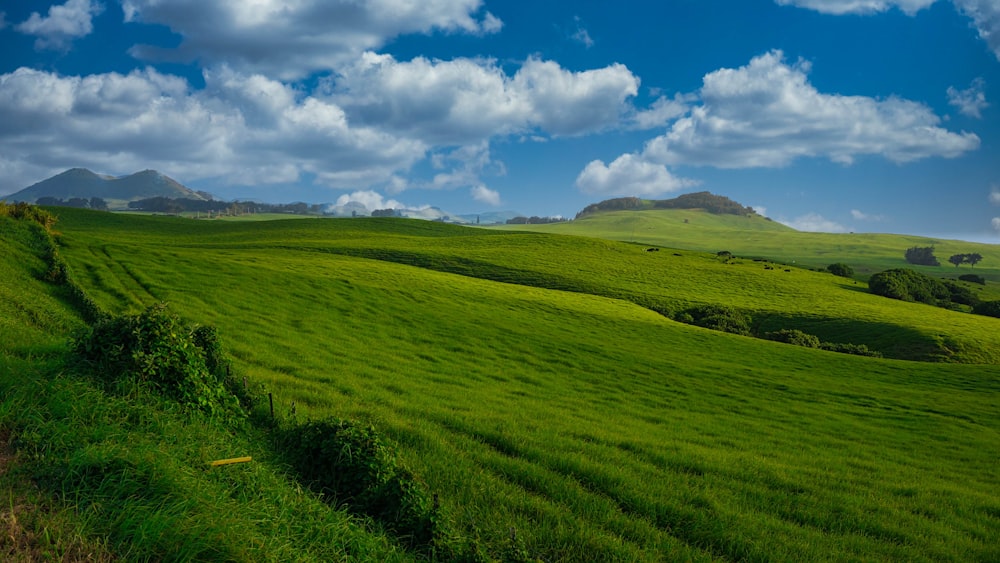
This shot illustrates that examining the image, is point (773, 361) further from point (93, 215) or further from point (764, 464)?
point (93, 215)

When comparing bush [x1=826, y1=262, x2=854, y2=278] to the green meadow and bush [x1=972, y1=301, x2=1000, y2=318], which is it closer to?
bush [x1=972, y1=301, x2=1000, y2=318]

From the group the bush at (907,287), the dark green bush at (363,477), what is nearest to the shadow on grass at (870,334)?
the bush at (907,287)

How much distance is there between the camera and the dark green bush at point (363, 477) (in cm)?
856

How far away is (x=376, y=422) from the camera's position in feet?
45.5

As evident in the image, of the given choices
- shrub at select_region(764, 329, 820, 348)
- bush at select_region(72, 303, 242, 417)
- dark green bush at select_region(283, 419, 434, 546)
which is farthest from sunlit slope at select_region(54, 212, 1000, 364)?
dark green bush at select_region(283, 419, 434, 546)

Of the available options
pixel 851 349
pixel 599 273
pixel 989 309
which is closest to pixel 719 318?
pixel 851 349

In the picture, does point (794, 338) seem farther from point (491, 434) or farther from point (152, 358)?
point (152, 358)

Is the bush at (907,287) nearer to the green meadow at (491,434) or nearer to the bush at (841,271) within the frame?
the bush at (841,271)

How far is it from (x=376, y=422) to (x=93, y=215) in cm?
16608

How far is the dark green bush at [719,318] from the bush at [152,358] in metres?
59.0

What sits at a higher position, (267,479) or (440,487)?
(267,479)

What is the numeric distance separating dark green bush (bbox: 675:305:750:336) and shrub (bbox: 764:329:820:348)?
9.12 ft

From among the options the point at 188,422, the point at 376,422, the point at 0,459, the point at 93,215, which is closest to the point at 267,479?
the point at 188,422

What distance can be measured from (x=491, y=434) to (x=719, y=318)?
5607 cm
